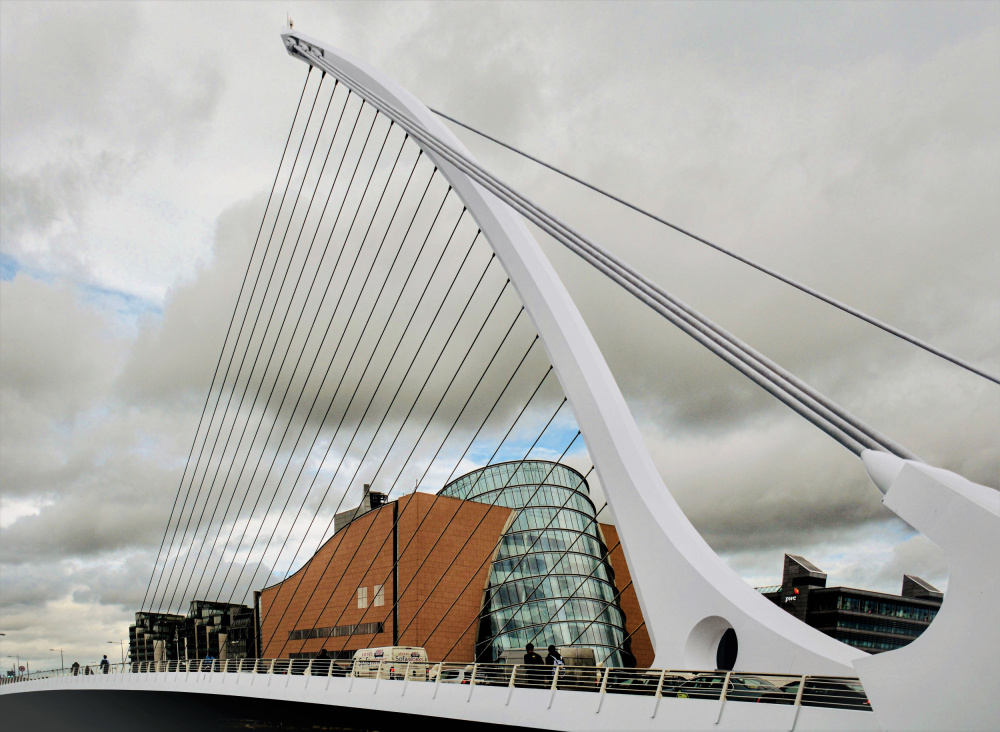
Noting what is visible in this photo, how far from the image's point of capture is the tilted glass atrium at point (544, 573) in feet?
141

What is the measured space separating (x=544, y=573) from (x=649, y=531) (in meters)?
31.8

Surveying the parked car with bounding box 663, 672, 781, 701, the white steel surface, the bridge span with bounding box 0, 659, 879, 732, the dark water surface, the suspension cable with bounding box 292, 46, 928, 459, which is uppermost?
the suspension cable with bounding box 292, 46, 928, 459

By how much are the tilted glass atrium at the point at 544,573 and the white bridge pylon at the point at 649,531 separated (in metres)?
22.8

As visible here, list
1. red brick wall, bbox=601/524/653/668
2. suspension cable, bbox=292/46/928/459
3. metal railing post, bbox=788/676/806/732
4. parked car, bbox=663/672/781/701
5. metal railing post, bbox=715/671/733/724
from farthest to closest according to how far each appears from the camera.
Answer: red brick wall, bbox=601/524/653/668, metal railing post, bbox=715/671/733/724, parked car, bbox=663/672/781/701, metal railing post, bbox=788/676/806/732, suspension cable, bbox=292/46/928/459

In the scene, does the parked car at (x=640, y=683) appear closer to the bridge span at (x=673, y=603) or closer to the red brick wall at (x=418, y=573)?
the bridge span at (x=673, y=603)

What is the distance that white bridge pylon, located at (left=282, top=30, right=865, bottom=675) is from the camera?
1108 centimetres

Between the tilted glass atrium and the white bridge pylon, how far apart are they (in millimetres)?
22837

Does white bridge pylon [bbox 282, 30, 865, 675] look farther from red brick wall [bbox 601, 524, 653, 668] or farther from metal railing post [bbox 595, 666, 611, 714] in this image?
red brick wall [bbox 601, 524, 653, 668]

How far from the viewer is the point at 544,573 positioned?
4412 centimetres

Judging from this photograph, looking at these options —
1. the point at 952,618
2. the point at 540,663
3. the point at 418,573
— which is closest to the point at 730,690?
the point at 952,618

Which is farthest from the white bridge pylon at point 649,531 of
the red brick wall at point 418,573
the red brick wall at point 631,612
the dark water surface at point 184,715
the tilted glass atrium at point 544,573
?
the red brick wall at point 631,612

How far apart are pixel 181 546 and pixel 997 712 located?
3845 cm

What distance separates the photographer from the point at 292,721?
29.3 m

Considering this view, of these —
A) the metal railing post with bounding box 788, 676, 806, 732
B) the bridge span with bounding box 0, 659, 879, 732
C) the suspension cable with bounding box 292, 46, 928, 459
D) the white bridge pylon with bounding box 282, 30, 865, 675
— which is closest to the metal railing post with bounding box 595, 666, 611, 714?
the bridge span with bounding box 0, 659, 879, 732
